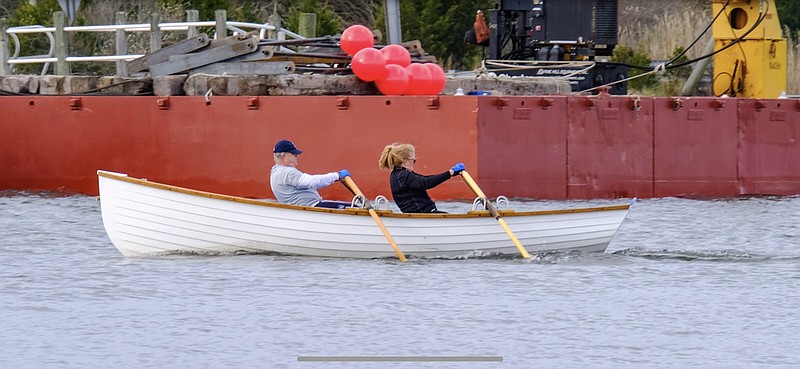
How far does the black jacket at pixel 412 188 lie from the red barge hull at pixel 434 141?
5915 mm

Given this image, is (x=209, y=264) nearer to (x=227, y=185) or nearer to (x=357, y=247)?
(x=357, y=247)

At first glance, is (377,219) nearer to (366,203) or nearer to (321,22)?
(366,203)

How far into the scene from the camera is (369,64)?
21.3m

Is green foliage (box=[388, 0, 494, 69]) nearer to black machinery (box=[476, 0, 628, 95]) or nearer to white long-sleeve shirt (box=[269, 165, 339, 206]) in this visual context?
black machinery (box=[476, 0, 628, 95])

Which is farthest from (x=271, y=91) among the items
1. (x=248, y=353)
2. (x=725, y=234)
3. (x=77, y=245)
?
(x=248, y=353)

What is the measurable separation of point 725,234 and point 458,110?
14.2 ft

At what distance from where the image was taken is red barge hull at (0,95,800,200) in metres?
21.6

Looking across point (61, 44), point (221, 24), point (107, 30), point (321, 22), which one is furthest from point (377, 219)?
point (321, 22)

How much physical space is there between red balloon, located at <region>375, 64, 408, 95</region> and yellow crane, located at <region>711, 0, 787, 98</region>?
5577 mm

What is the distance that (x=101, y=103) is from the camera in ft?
73.4

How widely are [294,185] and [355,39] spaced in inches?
269

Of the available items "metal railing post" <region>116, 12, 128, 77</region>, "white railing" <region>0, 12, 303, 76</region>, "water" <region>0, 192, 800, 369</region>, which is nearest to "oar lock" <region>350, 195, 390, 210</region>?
"water" <region>0, 192, 800, 369</region>

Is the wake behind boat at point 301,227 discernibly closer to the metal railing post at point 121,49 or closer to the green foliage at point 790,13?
the metal railing post at point 121,49

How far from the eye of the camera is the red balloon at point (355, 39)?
864 inches
